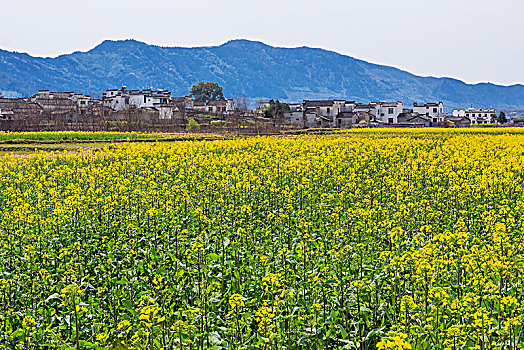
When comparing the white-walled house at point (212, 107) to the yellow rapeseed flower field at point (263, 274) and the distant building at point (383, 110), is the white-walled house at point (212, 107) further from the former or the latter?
the yellow rapeseed flower field at point (263, 274)

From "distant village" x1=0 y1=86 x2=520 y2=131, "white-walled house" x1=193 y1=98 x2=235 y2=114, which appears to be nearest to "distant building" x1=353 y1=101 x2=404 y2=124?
"distant village" x1=0 y1=86 x2=520 y2=131

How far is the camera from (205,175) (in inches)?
703

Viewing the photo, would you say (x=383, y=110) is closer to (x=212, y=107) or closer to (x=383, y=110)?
(x=383, y=110)

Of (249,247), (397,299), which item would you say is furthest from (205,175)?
(397,299)

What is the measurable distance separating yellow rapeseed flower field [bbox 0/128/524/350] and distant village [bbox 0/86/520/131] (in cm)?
5882

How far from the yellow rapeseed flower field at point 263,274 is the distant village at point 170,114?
58.8 m

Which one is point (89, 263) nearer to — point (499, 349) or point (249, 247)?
point (249, 247)

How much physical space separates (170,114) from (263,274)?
93.4 m

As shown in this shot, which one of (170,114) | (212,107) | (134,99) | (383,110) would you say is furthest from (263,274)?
(383,110)

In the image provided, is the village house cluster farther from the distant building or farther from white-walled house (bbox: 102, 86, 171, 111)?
white-walled house (bbox: 102, 86, 171, 111)

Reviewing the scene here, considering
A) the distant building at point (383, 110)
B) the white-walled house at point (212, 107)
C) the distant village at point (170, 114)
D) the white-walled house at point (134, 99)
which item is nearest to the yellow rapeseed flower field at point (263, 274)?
the distant village at point (170, 114)

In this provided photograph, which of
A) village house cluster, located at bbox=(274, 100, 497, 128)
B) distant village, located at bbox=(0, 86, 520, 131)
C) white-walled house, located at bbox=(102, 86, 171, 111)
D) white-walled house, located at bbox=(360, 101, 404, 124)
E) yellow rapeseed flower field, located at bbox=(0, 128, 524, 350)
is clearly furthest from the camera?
white-walled house, located at bbox=(360, 101, 404, 124)

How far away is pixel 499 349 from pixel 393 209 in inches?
239

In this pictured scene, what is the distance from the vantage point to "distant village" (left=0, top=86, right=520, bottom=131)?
76969 millimetres
